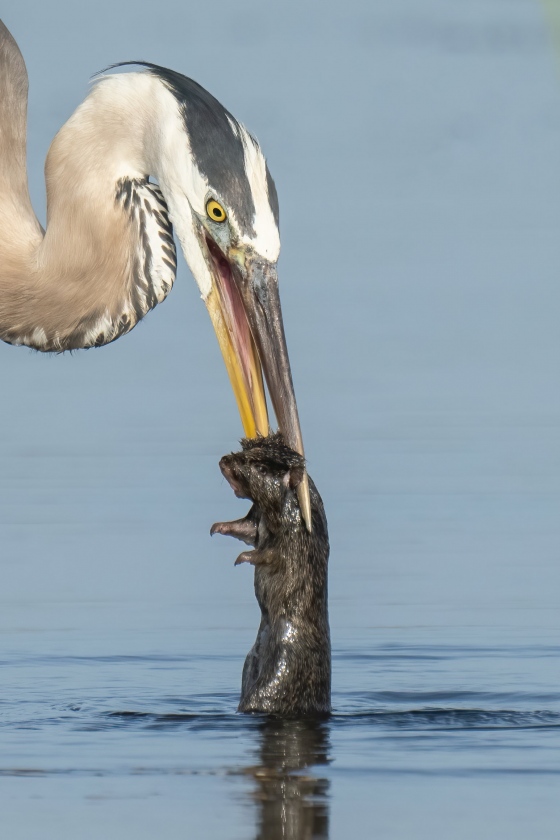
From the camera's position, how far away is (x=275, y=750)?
6.01m

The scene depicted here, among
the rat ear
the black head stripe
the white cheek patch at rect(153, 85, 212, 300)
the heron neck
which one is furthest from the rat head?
the heron neck

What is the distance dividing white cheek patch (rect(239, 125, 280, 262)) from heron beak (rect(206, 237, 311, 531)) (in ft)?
0.14

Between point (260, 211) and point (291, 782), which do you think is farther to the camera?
point (260, 211)

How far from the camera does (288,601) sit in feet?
21.4

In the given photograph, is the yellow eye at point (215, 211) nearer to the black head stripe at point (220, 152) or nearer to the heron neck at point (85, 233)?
the black head stripe at point (220, 152)

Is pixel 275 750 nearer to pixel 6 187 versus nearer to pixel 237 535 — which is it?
pixel 237 535

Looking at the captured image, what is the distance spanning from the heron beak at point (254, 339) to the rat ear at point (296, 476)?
0.02 m

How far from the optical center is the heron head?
6238mm

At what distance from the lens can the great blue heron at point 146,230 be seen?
627cm

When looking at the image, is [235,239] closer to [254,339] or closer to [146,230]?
[254,339]

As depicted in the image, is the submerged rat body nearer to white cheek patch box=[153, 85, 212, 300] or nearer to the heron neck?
white cheek patch box=[153, 85, 212, 300]

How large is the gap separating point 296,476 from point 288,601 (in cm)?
48

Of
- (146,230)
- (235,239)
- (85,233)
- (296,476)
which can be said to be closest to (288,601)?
(296,476)

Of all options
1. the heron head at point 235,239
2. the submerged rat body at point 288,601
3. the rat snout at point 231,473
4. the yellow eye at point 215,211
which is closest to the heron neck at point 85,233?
the heron head at point 235,239
